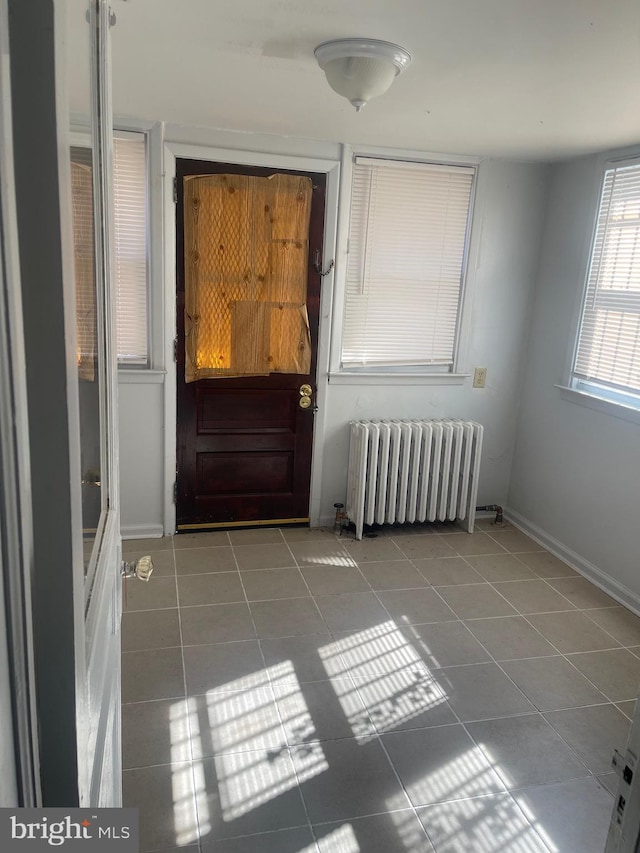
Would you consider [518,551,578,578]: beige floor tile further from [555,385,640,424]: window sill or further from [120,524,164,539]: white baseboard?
[120,524,164,539]: white baseboard

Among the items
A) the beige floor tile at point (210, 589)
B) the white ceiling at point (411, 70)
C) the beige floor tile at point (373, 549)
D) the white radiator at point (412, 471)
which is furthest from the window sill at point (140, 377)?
the beige floor tile at point (373, 549)

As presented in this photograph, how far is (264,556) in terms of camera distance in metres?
3.77

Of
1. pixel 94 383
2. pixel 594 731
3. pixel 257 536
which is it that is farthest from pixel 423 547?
pixel 94 383

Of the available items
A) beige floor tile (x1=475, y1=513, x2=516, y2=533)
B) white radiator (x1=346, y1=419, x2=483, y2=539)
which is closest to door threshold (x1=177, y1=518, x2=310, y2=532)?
white radiator (x1=346, y1=419, x2=483, y2=539)

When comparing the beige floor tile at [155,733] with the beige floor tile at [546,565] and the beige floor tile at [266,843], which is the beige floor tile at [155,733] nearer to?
the beige floor tile at [266,843]

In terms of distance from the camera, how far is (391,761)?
225 cm

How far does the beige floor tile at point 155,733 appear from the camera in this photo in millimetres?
2203

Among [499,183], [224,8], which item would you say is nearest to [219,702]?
[224,8]

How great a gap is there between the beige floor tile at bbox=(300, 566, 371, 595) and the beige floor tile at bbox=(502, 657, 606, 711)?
923 mm

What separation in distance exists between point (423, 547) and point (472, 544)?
351 millimetres

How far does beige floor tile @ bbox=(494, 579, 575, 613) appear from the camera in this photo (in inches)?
132

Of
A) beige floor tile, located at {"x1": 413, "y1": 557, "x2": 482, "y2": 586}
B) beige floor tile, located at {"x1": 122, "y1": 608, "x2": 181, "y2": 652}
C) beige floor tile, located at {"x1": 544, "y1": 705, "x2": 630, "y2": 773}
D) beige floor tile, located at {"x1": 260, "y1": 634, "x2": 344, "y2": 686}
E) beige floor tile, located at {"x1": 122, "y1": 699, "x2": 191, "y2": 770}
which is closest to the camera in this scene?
beige floor tile, located at {"x1": 122, "y1": 699, "x2": 191, "y2": 770}

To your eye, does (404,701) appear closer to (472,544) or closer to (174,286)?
(472,544)

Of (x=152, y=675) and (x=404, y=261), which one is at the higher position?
(x=404, y=261)
